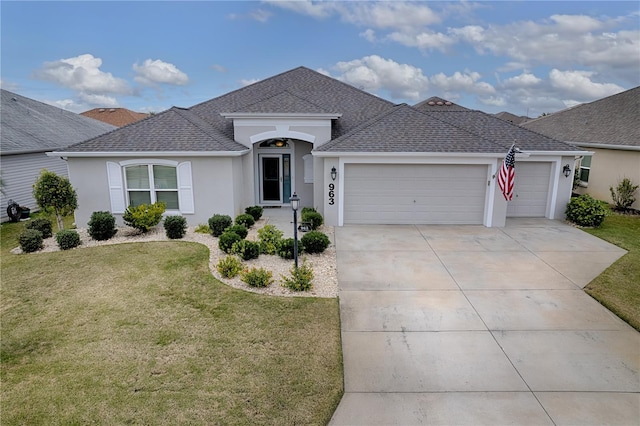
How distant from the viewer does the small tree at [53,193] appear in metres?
11.5

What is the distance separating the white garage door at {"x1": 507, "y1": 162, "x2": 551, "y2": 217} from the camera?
563 inches

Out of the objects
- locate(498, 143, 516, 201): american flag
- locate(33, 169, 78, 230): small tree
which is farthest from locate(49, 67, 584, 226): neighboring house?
locate(498, 143, 516, 201): american flag

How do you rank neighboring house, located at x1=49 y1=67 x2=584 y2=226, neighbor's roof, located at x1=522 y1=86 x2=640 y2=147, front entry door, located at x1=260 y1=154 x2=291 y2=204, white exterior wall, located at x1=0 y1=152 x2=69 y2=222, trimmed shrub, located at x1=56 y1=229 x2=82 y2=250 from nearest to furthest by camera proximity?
1. trimmed shrub, located at x1=56 y1=229 x2=82 y2=250
2. neighboring house, located at x1=49 y1=67 x2=584 y2=226
3. white exterior wall, located at x1=0 y1=152 x2=69 y2=222
4. front entry door, located at x1=260 y1=154 x2=291 y2=204
5. neighbor's roof, located at x1=522 y1=86 x2=640 y2=147

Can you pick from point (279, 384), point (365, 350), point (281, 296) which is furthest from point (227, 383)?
point (281, 296)

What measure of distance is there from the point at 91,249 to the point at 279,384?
8490 mm

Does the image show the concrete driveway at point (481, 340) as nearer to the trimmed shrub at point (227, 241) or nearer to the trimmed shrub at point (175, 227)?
the trimmed shrub at point (227, 241)

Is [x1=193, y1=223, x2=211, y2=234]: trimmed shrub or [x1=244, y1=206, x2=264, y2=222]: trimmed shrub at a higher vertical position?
[x1=244, y1=206, x2=264, y2=222]: trimmed shrub

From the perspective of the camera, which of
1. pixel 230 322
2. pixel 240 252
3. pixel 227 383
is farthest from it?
pixel 240 252

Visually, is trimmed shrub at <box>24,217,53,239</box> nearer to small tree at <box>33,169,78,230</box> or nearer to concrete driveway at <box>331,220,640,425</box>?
small tree at <box>33,169,78,230</box>

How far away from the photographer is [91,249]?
10.9 meters

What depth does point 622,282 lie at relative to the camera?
8469 millimetres

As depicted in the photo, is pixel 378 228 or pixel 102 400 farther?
pixel 378 228

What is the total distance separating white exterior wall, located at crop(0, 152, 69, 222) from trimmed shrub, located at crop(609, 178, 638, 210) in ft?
79.8

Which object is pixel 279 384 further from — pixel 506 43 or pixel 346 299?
pixel 506 43
